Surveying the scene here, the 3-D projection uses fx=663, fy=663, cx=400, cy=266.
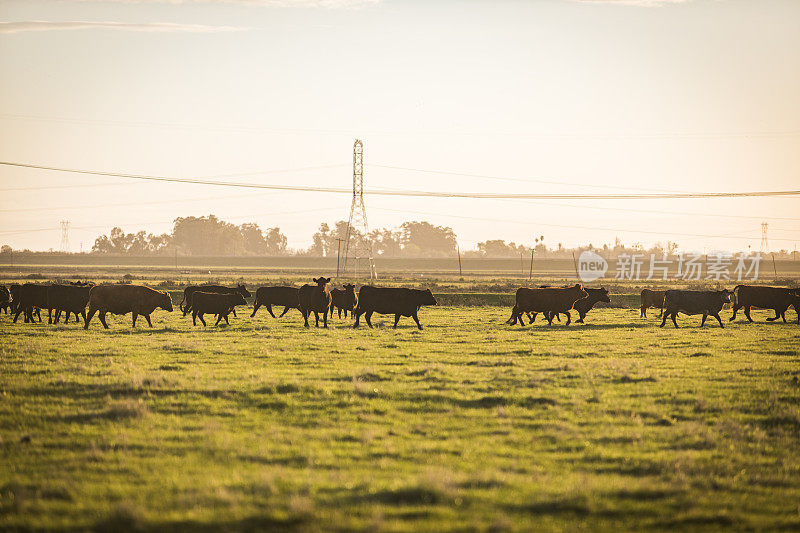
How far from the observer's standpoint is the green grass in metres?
6.97

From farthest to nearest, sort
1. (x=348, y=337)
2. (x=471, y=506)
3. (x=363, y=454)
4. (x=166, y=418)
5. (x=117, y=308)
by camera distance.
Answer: (x=117, y=308) → (x=348, y=337) → (x=166, y=418) → (x=363, y=454) → (x=471, y=506)

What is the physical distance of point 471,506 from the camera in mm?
7125

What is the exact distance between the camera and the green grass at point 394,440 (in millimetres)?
6969

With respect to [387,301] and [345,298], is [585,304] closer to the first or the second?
[387,301]

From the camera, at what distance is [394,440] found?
987 cm

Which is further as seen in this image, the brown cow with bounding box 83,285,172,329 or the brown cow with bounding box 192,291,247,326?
the brown cow with bounding box 192,291,247,326

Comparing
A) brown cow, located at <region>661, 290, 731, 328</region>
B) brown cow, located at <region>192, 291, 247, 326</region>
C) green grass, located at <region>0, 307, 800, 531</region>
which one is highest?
brown cow, located at <region>661, 290, 731, 328</region>

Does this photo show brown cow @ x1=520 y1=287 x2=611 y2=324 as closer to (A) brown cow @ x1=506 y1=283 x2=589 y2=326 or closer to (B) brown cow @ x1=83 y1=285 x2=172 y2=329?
(A) brown cow @ x1=506 y1=283 x2=589 y2=326

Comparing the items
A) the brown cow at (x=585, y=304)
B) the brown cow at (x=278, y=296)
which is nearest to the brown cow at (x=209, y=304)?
the brown cow at (x=278, y=296)

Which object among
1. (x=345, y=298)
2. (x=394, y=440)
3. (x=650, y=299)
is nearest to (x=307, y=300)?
(x=345, y=298)

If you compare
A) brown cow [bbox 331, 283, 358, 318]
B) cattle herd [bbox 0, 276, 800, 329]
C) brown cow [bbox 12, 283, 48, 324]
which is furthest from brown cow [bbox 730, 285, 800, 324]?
brown cow [bbox 12, 283, 48, 324]

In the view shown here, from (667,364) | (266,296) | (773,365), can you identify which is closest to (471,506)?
(667,364)

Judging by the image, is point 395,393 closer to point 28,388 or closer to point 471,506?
point 471,506

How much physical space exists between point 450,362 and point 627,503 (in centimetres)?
1093
